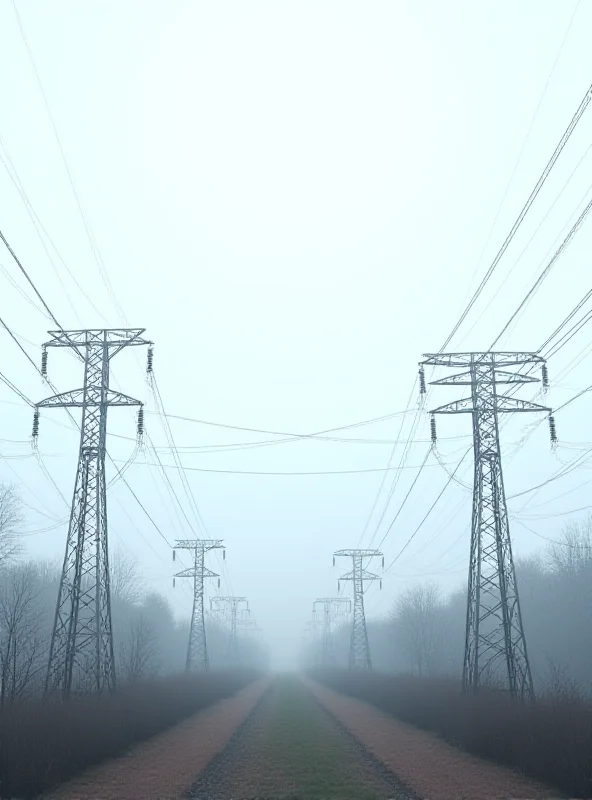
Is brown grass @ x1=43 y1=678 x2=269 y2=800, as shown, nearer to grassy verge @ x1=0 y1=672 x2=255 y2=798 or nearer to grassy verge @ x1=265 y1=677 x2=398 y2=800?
grassy verge @ x1=0 y1=672 x2=255 y2=798

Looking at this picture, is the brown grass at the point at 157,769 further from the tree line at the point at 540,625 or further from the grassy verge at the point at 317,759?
the tree line at the point at 540,625

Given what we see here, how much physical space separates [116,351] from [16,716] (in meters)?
15.9

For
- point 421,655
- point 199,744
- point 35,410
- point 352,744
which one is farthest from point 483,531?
point 421,655

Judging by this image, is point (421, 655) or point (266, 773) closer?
point (266, 773)

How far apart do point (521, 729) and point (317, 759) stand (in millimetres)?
5041

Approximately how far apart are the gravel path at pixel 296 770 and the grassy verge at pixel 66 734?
2.81m

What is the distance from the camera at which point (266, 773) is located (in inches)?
675

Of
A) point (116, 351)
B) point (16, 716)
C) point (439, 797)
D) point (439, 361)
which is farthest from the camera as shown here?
point (439, 361)

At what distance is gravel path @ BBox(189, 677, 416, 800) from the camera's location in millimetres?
14648

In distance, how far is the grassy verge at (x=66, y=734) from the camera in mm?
14523

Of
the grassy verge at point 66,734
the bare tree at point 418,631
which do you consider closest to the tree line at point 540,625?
the bare tree at point 418,631

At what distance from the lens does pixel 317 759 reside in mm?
19203

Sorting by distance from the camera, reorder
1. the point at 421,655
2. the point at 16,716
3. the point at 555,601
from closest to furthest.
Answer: the point at 16,716 < the point at 555,601 < the point at 421,655

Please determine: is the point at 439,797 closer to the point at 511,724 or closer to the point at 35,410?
the point at 511,724
